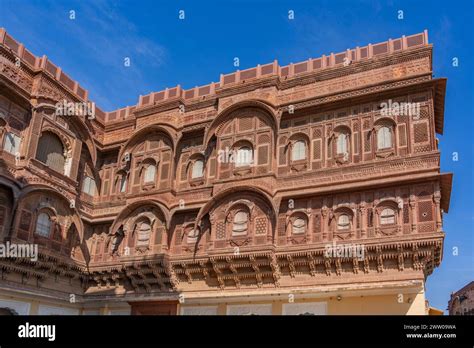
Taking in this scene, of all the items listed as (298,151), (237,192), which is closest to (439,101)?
(298,151)

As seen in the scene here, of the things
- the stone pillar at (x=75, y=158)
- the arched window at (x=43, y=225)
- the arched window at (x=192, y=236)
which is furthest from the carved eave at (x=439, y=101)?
the arched window at (x=43, y=225)

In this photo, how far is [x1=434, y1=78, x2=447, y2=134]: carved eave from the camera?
16.3 m

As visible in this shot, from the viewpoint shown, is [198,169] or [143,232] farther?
→ [198,169]

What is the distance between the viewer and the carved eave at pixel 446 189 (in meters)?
15.3

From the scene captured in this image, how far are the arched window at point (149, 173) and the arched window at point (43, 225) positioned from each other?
4.25 m

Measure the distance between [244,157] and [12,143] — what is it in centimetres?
888

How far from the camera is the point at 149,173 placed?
21172mm

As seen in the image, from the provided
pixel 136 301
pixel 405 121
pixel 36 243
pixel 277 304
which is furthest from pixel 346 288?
pixel 36 243

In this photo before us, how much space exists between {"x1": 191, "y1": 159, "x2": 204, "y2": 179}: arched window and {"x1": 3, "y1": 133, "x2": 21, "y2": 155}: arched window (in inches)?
271

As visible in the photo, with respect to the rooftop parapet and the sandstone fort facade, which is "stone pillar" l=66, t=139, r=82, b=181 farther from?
the rooftop parapet

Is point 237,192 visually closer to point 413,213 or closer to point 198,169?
point 198,169

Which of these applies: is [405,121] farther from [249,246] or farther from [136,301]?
[136,301]

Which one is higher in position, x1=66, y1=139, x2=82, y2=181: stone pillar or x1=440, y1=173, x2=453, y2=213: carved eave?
x1=66, y1=139, x2=82, y2=181: stone pillar

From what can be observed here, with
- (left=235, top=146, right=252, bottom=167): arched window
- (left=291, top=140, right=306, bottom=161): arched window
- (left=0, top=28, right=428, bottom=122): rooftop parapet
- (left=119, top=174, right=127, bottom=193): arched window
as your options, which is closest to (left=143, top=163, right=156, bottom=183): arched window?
(left=119, top=174, right=127, bottom=193): arched window
